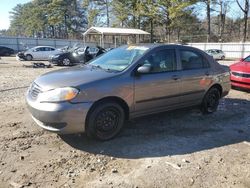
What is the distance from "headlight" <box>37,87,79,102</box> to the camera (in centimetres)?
454

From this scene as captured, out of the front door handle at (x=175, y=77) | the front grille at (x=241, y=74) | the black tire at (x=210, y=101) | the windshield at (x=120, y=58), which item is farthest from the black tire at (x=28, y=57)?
the front door handle at (x=175, y=77)

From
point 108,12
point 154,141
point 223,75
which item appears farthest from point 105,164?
point 108,12

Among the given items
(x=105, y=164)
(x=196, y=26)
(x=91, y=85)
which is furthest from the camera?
(x=196, y=26)

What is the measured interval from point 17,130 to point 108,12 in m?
50.6

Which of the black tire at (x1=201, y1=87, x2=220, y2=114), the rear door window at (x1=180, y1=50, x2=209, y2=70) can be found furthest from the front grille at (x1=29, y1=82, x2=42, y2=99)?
the black tire at (x1=201, y1=87, x2=220, y2=114)

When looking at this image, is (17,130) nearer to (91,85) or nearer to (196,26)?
(91,85)

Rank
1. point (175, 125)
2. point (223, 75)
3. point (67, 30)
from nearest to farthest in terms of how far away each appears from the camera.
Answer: point (175, 125)
point (223, 75)
point (67, 30)

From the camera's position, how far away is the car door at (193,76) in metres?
6.20

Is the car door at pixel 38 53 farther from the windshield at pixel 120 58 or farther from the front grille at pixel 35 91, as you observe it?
the front grille at pixel 35 91

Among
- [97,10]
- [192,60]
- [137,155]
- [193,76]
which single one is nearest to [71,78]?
[137,155]

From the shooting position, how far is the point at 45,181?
12.5ft

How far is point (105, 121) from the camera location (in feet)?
16.4

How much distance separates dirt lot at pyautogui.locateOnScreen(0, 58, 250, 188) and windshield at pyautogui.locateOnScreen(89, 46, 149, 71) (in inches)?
48.0

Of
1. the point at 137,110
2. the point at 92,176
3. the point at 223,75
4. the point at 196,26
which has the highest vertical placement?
the point at 196,26
